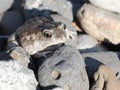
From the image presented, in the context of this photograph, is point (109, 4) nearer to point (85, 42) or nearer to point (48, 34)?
point (85, 42)

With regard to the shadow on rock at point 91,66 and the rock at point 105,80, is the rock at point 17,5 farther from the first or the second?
the rock at point 105,80

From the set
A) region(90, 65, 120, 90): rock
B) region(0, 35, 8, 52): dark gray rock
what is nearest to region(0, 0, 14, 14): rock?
region(0, 35, 8, 52): dark gray rock

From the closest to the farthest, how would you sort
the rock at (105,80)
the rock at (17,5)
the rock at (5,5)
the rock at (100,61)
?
the rock at (105,80)
the rock at (100,61)
the rock at (5,5)
the rock at (17,5)

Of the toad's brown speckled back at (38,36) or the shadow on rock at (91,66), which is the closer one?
the shadow on rock at (91,66)

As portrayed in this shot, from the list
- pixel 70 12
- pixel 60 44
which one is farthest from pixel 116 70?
pixel 70 12

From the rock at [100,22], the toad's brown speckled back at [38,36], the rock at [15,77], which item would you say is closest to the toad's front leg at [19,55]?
the toad's brown speckled back at [38,36]

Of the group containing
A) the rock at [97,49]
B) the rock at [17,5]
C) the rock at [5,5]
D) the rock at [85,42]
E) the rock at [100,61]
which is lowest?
the rock at [17,5]

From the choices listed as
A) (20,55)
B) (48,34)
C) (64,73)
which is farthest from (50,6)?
(64,73)
